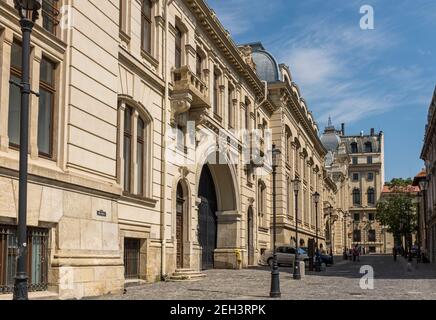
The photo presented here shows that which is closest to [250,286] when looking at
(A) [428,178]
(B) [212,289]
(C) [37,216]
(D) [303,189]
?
(B) [212,289]

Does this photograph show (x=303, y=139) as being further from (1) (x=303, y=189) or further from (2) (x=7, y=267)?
(2) (x=7, y=267)

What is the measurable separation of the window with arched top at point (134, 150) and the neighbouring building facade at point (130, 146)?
0.17 ft

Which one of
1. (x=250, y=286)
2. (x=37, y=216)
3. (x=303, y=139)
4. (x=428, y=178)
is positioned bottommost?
(x=250, y=286)

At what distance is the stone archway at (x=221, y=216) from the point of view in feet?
108

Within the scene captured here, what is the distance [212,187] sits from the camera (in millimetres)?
33906

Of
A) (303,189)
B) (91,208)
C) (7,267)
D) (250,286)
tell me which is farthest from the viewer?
(303,189)

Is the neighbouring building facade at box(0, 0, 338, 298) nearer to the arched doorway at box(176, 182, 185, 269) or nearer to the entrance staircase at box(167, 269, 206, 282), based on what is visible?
the arched doorway at box(176, 182, 185, 269)

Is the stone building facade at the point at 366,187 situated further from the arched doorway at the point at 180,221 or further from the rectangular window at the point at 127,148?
the rectangular window at the point at 127,148

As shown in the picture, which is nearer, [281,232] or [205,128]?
[205,128]

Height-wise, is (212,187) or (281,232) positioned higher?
(212,187)

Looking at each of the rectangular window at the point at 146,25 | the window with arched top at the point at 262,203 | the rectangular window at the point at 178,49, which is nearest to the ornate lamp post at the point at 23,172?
the rectangular window at the point at 146,25

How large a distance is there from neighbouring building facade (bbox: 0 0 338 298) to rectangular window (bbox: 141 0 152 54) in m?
0.08
